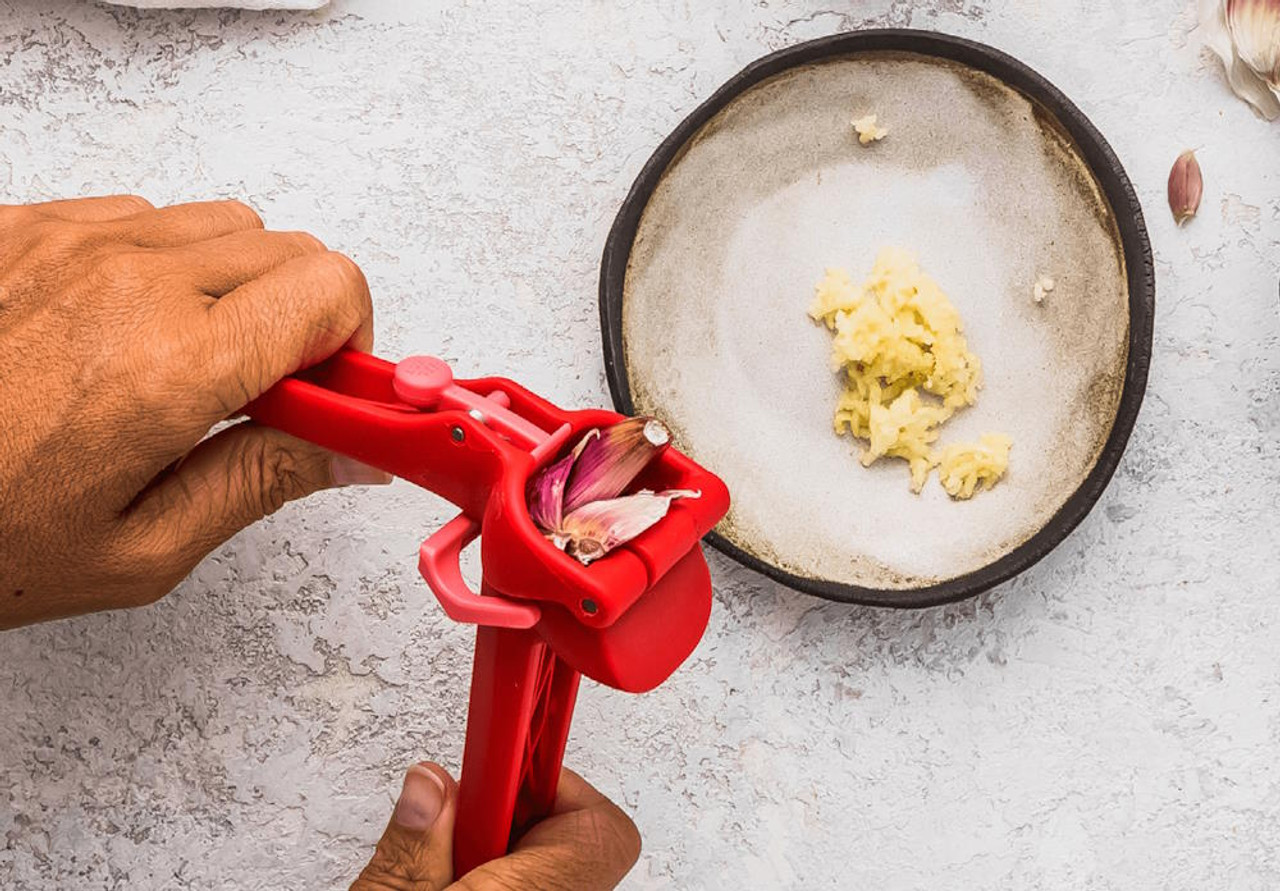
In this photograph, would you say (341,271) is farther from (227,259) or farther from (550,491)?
(550,491)

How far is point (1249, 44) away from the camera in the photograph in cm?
95

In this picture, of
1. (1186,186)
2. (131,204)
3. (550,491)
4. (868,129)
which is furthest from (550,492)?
(1186,186)

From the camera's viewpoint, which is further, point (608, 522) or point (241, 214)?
point (241, 214)

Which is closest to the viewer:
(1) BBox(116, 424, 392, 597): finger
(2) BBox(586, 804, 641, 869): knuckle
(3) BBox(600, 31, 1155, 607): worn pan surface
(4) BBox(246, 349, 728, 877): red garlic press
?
(4) BBox(246, 349, 728, 877): red garlic press

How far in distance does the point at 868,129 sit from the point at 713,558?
36cm

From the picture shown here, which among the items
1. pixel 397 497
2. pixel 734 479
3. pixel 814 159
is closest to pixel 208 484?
pixel 397 497

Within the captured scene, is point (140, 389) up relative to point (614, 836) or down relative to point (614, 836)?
up

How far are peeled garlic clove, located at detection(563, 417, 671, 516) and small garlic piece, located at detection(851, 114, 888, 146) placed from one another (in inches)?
17.2

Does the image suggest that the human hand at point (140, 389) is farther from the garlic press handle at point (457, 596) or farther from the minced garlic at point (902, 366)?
the minced garlic at point (902, 366)

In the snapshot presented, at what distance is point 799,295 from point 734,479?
0.16 meters

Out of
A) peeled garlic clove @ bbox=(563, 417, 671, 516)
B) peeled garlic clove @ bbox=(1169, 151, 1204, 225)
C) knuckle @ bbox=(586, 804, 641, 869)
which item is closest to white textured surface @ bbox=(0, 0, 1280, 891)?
peeled garlic clove @ bbox=(1169, 151, 1204, 225)

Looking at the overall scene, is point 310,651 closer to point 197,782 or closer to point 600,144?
point 197,782

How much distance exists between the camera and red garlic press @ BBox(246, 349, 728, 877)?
0.61 meters

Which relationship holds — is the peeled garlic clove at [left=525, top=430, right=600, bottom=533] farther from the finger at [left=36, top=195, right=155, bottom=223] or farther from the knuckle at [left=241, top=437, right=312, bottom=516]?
the finger at [left=36, top=195, right=155, bottom=223]
